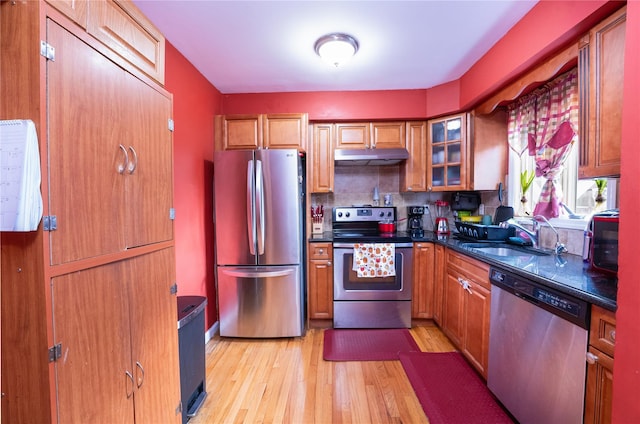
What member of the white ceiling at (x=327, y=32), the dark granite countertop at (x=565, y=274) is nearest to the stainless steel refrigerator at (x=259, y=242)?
the white ceiling at (x=327, y=32)

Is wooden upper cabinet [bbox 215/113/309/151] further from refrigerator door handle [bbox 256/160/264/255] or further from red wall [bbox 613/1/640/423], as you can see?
red wall [bbox 613/1/640/423]

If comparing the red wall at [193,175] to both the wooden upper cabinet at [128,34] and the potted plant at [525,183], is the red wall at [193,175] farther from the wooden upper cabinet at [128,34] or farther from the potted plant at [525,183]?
the potted plant at [525,183]

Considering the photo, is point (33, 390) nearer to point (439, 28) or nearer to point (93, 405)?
point (93, 405)

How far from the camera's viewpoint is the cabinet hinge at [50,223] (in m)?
0.76

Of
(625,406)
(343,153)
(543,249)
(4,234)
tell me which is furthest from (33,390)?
(543,249)

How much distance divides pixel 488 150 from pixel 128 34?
2.87 metres

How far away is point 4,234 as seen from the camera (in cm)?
77

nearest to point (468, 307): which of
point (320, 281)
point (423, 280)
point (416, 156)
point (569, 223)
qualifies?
point (423, 280)

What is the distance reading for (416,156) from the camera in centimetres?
293

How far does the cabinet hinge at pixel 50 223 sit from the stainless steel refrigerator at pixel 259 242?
1558 mm

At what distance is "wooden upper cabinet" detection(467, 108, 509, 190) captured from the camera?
2.59 meters

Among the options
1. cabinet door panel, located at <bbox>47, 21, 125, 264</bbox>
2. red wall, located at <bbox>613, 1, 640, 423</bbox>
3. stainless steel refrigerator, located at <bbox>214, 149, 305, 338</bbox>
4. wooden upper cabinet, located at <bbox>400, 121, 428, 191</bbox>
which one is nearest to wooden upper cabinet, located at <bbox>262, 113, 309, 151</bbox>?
stainless steel refrigerator, located at <bbox>214, 149, 305, 338</bbox>

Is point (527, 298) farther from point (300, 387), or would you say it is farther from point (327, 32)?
point (327, 32)

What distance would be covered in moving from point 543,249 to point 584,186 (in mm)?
520
